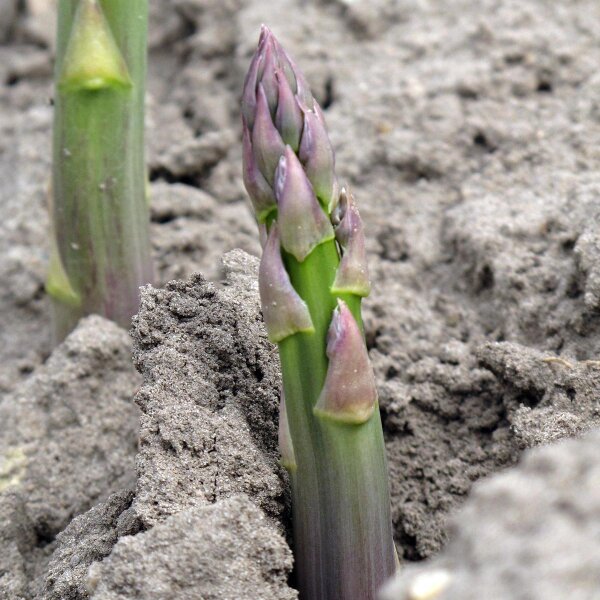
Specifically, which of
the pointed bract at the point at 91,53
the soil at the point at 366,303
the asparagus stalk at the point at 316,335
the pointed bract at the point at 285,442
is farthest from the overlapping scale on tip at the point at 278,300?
the pointed bract at the point at 91,53

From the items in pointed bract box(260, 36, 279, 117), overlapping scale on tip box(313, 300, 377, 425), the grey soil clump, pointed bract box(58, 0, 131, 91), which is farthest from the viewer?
pointed bract box(58, 0, 131, 91)

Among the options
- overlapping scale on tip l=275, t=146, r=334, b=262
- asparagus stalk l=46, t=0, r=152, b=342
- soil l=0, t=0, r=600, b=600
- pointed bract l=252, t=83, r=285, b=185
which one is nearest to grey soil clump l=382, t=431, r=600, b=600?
soil l=0, t=0, r=600, b=600

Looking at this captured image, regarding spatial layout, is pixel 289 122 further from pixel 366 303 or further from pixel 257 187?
pixel 366 303

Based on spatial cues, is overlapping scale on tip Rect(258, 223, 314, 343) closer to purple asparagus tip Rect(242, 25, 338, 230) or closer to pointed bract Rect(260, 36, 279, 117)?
purple asparagus tip Rect(242, 25, 338, 230)

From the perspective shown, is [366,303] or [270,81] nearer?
[270,81]

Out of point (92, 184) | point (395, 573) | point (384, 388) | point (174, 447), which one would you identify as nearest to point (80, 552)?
point (174, 447)

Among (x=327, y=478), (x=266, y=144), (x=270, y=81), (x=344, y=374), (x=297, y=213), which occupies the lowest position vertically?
(x=327, y=478)

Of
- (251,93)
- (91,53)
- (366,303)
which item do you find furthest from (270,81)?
(366,303)

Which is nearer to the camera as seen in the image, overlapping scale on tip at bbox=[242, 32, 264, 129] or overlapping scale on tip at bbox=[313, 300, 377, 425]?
overlapping scale on tip at bbox=[313, 300, 377, 425]
